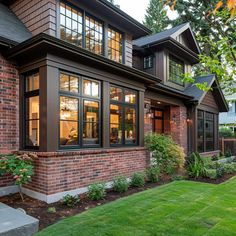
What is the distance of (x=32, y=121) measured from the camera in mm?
6039

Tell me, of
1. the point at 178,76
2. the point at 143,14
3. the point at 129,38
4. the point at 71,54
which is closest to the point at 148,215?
the point at 71,54

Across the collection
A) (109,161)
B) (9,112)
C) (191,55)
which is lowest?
(109,161)

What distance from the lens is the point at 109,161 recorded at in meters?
6.87

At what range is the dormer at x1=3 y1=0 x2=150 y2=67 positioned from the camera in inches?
255

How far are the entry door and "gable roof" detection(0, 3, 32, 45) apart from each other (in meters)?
7.43

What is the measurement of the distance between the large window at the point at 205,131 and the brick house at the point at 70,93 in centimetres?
476

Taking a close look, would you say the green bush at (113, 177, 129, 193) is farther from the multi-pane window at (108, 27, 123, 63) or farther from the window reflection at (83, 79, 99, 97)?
the multi-pane window at (108, 27, 123, 63)

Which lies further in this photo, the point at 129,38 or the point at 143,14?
the point at 143,14

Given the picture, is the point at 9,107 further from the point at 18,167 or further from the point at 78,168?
the point at 78,168

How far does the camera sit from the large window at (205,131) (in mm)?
12742

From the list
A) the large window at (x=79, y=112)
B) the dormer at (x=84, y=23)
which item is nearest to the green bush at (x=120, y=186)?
the large window at (x=79, y=112)

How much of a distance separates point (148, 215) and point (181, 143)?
7675 millimetres

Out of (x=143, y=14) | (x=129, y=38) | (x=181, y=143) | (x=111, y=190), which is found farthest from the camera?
(x=143, y=14)

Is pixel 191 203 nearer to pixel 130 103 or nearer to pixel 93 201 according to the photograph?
pixel 93 201
